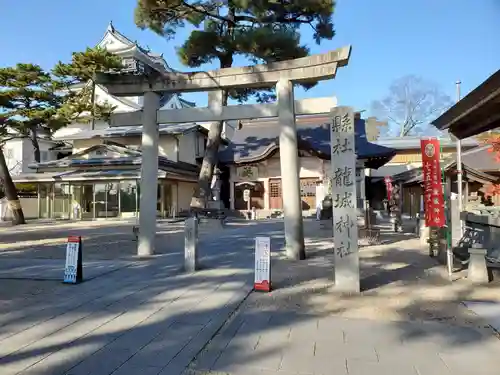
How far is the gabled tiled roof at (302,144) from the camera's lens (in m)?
24.2

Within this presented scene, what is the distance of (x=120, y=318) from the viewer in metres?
4.59

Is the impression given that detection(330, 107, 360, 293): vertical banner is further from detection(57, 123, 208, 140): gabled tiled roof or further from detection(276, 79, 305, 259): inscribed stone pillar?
detection(57, 123, 208, 140): gabled tiled roof

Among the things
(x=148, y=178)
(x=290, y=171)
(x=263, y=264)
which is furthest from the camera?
(x=148, y=178)

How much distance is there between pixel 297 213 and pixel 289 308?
3.72 meters

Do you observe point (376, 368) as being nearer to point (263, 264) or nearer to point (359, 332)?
point (359, 332)

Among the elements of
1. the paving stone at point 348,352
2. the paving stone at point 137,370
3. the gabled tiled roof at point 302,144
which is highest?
the gabled tiled roof at point 302,144

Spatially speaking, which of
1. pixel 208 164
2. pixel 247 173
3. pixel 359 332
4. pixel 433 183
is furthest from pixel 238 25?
pixel 359 332

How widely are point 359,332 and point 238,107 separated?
6.09 metres

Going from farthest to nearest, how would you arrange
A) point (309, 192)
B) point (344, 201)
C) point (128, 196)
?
1. point (309, 192)
2. point (128, 196)
3. point (344, 201)

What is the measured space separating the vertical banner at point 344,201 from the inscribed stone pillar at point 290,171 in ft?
7.63

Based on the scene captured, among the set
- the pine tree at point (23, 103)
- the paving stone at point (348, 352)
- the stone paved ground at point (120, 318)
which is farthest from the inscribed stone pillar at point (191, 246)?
the pine tree at point (23, 103)

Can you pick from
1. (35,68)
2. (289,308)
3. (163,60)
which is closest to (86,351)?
(289,308)

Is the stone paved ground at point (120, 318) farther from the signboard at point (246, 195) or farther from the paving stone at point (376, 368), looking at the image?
the signboard at point (246, 195)

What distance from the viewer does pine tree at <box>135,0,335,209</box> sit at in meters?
16.1
